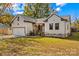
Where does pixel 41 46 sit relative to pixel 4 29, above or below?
below

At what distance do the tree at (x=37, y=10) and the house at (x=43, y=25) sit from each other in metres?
0.06

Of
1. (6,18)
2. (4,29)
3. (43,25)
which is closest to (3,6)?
(6,18)

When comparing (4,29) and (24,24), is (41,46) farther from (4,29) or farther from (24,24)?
(4,29)

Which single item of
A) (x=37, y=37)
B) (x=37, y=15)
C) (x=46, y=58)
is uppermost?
(x=37, y=15)

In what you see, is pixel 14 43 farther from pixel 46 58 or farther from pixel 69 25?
pixel 69 25

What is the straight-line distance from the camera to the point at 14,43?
4.04m

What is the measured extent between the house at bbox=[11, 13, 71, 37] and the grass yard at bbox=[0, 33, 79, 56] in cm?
9

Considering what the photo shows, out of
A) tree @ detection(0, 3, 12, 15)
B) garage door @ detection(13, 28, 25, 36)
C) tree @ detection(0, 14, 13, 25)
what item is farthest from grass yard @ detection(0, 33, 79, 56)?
tree @ detection(0, 3, 12, 15)

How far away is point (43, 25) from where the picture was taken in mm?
4051

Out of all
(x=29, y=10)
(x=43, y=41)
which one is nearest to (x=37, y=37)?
(x=43, y=41)

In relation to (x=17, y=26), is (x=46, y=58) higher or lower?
lower

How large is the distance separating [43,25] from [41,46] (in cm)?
31

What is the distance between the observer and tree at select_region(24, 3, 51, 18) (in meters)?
3.99

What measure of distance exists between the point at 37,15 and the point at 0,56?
814 millimetres
